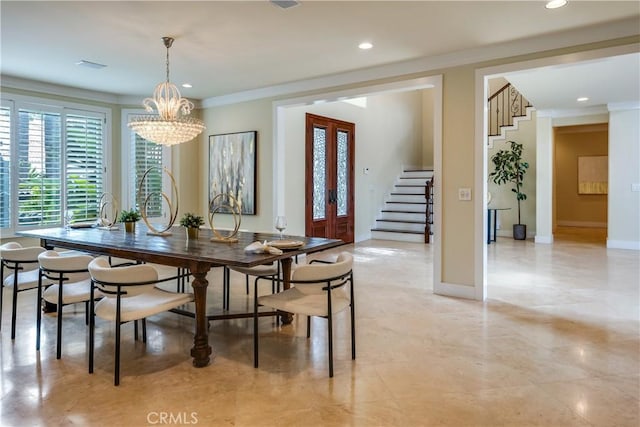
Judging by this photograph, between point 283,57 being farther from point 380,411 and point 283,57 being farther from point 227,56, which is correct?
point 380,411

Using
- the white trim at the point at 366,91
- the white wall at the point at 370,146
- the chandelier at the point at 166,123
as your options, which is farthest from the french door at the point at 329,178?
the chandelier at the point at 166,123

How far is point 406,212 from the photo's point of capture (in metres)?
9.49

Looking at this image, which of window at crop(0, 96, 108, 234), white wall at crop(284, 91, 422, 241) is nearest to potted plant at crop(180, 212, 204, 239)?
white wall at crop(284, 91, 422, 241)

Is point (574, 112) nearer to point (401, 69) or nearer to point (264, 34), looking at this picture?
point (401, 69)

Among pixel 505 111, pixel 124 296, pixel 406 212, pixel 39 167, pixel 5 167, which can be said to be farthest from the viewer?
pixel 505 111

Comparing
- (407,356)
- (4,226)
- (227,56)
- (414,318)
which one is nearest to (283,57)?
(227,56)

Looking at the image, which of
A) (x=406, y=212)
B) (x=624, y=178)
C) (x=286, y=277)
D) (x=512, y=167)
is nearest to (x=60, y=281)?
(x=286, y=277)

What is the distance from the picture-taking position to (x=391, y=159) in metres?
10.2

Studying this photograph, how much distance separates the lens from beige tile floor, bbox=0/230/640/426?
223 centimetres

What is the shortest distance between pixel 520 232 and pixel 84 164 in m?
8.62

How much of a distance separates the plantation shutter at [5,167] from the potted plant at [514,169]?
8.96 metres

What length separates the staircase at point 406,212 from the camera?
8.95 meters

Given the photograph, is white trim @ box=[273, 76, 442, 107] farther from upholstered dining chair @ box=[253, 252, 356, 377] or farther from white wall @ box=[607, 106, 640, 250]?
white wall @ box=[607, 106, 640, 250]

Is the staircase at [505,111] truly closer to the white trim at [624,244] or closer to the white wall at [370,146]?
the white wall at [370,146]
